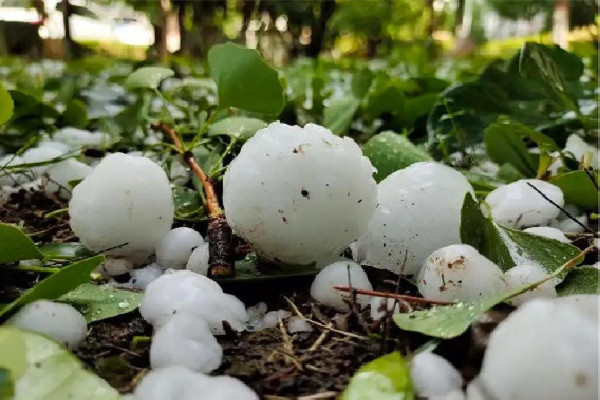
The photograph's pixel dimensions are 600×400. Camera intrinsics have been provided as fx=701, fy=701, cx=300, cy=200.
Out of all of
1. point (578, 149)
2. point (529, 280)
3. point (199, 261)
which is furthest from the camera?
point (578, 149)

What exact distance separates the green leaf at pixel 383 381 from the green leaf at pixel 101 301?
0.27m

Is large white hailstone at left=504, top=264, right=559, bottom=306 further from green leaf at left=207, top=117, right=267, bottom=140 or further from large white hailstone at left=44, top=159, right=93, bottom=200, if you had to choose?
large white hailstone at left=44, top=159, right=93, bottom=200

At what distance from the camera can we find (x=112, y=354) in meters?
0.62

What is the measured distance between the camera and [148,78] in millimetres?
1253

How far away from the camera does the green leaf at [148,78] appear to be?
1.23 metres

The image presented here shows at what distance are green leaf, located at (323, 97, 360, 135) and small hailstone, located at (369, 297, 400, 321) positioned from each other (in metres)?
0.82

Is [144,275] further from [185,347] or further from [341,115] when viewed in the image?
[341,115]

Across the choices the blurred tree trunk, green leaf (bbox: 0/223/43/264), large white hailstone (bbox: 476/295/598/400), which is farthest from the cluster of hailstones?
the blurred tree trunk

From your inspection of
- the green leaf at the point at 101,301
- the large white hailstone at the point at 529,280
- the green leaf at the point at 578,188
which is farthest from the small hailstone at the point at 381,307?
the green leaf at the point at 578,188

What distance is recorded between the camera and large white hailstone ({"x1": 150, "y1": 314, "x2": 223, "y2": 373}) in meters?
0.57

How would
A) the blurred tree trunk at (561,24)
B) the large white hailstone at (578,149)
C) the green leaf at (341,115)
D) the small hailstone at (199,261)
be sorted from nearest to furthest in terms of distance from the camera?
the small hailstone at (199,261)
the large white hailstone at (578,149)
the green leaf at (341,115)
the blurred tree trunk at (561,24)

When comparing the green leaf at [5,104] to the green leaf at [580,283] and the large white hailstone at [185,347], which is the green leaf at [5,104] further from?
the green leaf at [580,283]

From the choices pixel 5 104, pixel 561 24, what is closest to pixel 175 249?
→ pixel 5 104

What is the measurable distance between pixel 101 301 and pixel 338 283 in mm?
240
